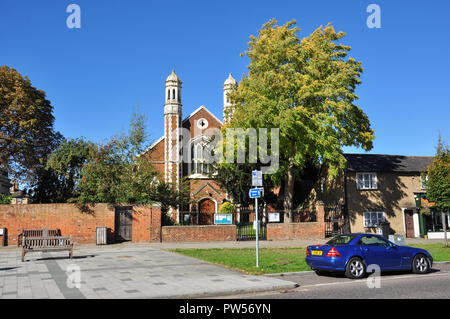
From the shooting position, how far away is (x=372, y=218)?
102 feet

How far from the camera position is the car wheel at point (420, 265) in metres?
11.8

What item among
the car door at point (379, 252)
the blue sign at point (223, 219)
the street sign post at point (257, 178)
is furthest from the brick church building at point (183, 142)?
the car door at point (379, 252)

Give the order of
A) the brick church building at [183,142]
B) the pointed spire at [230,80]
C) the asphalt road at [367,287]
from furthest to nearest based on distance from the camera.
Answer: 1. the pointed spire at [230,80]
2. the brick church building at [183,142]
3. the asphalt road at [367,287]

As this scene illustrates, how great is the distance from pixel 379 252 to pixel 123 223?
1584 cm

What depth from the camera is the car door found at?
11023 mm

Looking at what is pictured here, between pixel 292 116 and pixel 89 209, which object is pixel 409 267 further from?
pixel 89 209

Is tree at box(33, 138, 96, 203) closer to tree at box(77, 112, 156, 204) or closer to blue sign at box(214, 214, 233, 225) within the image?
tree at box(77, 112, 156, 204)

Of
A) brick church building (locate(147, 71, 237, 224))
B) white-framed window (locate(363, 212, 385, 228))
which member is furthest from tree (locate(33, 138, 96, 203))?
white-framed window (locate(363, 212, 385, 228))

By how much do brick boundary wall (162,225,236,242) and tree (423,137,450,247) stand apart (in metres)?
12.1

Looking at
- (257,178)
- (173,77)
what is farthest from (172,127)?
(257,178)

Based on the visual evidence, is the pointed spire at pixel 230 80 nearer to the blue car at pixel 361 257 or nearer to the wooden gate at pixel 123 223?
the wooden gate at pixel 123 223

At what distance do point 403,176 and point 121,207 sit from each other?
23.8 meters

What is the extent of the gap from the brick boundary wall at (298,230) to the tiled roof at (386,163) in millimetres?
7924
